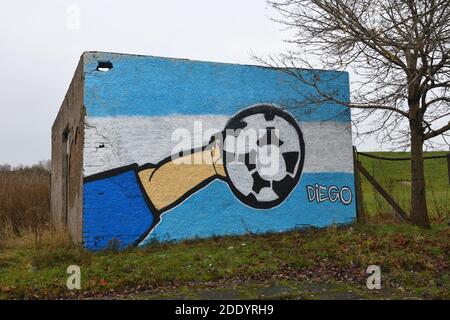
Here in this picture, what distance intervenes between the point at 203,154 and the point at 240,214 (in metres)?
1.44

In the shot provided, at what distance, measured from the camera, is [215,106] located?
968 cm

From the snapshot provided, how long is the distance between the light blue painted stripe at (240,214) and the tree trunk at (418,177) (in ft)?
4.79

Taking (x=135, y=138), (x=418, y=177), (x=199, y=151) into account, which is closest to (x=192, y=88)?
(x=199, y=151)

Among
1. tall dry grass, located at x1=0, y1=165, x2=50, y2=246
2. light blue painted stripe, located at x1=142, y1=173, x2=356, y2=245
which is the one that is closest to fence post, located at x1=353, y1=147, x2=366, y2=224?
light blue painted stripe, located at x1=142, y1=173, x2=356, y2=245

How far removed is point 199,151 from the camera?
9477 millimetres

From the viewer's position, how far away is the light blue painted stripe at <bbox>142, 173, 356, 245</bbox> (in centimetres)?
918

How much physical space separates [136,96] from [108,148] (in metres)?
1.15

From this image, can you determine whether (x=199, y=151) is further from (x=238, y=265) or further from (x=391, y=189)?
(x=391, y=189)

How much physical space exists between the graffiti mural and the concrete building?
20mm

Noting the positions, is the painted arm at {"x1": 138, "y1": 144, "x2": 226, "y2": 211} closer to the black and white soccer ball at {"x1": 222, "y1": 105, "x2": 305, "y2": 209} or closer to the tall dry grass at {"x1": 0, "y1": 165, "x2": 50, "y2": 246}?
the black and white soccer ball at {"x1": 222, "y1": 105, "x2": 305, "y2": 209}

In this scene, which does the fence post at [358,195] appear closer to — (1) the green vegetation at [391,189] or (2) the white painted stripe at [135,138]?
(1) the green vegetation at [391,189]

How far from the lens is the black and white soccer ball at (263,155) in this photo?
9703 mm

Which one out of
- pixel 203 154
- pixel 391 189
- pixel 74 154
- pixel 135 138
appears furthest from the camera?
pixel 391 189
